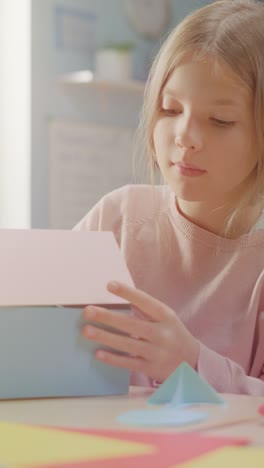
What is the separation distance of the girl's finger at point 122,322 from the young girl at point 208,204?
0.05 meters

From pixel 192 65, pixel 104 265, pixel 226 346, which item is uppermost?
pixel 192 65

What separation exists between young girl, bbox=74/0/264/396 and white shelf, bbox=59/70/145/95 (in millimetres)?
2691

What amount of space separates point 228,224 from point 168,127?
0.67ft

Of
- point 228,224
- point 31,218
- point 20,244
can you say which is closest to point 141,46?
point 31,218

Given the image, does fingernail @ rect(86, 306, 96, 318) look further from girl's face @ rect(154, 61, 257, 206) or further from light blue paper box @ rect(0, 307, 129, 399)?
girl's face @ rect(154, 61, 257, 206)

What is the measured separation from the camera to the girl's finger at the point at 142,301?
0.90 meters

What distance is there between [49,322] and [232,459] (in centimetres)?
32

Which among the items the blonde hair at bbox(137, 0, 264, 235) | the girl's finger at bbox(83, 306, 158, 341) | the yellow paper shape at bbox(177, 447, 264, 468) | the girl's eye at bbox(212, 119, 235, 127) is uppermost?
the blonde hair at bbox(137, 0, 264, 235)

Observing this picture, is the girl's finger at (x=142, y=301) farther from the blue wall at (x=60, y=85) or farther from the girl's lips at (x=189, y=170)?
the blue wall at (x=60, y=85)

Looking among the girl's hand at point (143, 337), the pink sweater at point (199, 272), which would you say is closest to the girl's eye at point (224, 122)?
the pink sweater at point (199, 272)

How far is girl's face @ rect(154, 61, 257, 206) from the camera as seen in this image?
1131mm

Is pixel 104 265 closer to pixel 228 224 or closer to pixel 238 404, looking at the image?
pixel 238 404

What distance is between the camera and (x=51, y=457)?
0.64 meters

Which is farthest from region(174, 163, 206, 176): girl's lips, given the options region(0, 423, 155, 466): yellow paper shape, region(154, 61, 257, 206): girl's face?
region(0, 423, 155, 466): yellow paper shape
